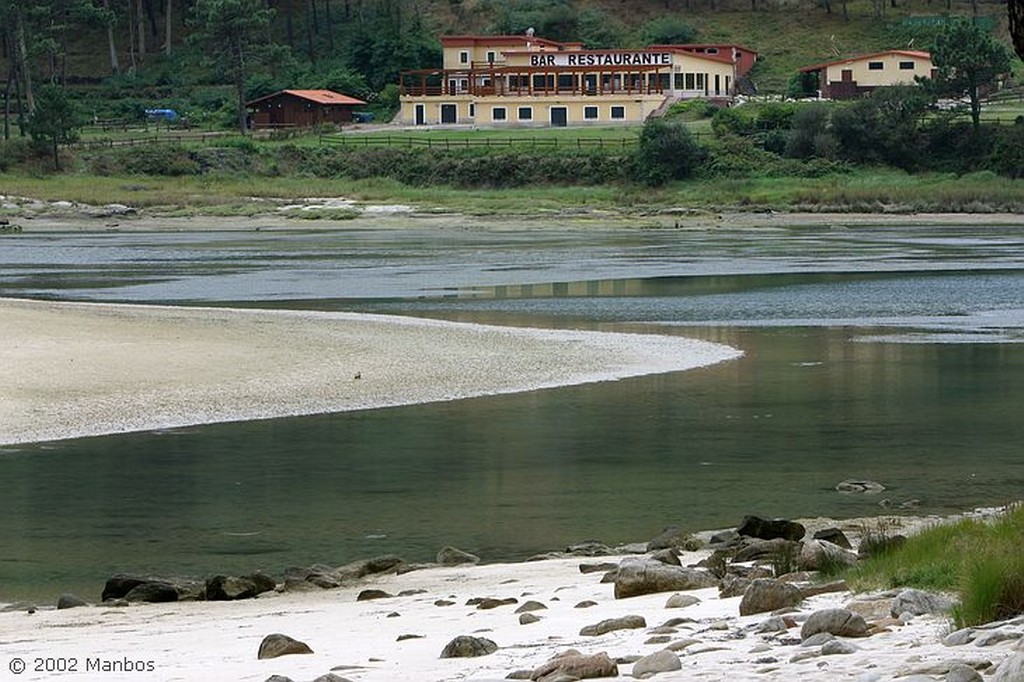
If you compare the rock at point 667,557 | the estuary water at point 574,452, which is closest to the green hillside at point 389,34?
the estuary water at point 574,452

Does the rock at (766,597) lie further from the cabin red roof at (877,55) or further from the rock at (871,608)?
the cabin red roof at (877,55)

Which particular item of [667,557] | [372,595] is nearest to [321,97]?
[372,595]

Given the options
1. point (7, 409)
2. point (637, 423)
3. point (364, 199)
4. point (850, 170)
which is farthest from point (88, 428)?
point (850, 170)

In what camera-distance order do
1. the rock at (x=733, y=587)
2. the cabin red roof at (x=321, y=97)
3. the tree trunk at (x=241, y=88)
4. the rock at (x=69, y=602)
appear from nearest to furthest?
the rock at (x=733, y=587), the rock at (x=69, y=602), the tree trunk at (x=241, y=88), the cabin red roof at (x=321, y=97)

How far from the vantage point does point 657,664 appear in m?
8.39

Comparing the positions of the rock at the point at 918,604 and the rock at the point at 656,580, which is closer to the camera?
the rock at the point at 918,604

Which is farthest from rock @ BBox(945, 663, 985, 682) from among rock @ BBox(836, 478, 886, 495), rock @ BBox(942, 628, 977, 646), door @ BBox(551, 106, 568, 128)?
door @ BBox(551, 106, 568, 128)

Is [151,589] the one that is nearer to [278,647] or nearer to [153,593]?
[153,593]

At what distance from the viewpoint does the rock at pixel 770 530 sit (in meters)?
14.8

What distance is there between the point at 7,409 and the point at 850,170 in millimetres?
76358

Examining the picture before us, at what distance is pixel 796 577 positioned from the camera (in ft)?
36.6

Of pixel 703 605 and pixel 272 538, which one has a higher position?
pixel 703 605

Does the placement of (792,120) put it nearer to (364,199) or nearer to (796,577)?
(364,199)

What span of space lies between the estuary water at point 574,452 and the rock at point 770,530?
181cm
